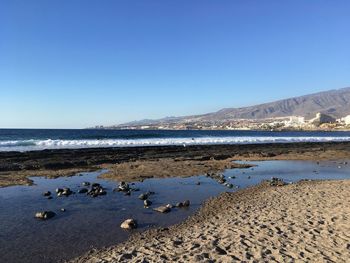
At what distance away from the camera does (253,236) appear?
10.4 m

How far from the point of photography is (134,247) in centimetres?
1005

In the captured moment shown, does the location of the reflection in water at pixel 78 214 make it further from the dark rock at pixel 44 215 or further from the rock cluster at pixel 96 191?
the rock cluster at pixel 96 191

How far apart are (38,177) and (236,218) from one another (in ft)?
49.5

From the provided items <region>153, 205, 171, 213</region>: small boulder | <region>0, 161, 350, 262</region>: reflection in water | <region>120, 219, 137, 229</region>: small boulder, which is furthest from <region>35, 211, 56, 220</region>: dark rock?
<region>153, 205, 171, 213</region>: small boulder

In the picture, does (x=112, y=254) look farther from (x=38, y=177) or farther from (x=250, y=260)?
(x=38, y=177)

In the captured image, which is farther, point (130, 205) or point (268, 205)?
point (130, 205)

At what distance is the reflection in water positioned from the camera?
10555 mm

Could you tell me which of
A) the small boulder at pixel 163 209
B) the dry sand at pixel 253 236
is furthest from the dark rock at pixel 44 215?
the dry sand at pixel 253 236

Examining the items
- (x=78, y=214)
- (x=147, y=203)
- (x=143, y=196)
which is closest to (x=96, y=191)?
(x=143, y=196)

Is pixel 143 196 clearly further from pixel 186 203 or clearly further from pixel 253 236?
pixel 253 236

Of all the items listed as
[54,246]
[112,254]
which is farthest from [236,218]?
[54,246]

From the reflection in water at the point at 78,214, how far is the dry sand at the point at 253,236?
904 mm

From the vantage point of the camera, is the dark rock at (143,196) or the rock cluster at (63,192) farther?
the rock cluster at (63,192)

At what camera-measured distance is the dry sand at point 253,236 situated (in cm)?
899
